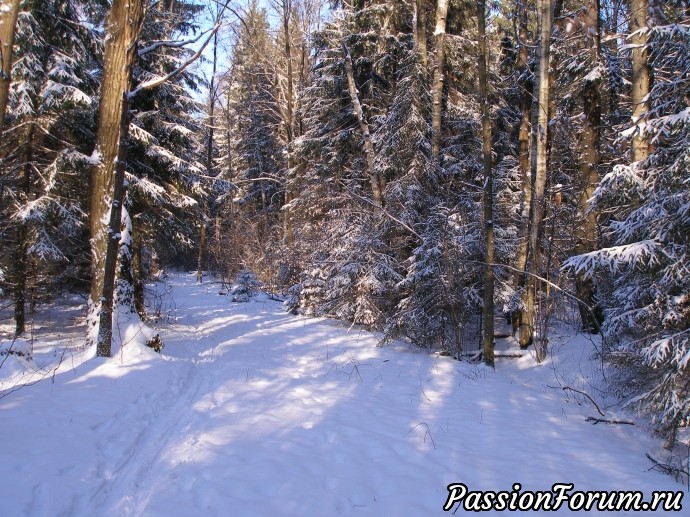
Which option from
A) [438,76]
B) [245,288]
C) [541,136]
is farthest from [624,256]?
[245,288]

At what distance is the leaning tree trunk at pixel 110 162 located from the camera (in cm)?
668

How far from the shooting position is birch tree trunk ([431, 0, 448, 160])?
1160 centimetres

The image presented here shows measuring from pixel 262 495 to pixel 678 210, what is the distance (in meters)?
5.42

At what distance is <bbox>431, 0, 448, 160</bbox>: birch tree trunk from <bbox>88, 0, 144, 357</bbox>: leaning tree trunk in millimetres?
7859

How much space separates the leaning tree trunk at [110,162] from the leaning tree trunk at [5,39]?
1.62m

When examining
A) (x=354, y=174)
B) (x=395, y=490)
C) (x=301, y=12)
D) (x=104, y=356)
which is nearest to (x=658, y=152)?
(x=395, y=490)

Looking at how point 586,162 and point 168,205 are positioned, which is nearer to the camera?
point 586,162

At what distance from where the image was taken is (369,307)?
11.6 m

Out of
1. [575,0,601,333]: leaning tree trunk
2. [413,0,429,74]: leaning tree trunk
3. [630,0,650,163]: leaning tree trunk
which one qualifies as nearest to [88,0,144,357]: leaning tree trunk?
[630,0,650,163]: leaning tree trunk

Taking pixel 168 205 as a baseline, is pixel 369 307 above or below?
below

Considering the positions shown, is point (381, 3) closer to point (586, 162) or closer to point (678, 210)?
point (586, 162)

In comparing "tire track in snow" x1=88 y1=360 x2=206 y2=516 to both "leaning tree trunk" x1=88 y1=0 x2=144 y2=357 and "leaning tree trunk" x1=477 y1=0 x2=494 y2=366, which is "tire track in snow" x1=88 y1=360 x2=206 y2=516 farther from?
"leaning tree trunk" x1=477 y1=0 x2=494 y2=366

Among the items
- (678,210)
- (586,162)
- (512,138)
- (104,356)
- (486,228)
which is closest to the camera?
(678,210)

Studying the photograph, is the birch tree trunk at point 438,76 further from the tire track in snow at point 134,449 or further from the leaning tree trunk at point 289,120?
the tire track in snow at point 134,449
